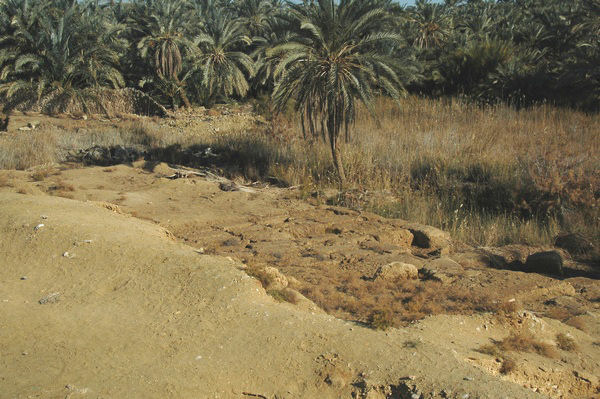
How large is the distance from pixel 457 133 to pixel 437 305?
10358mm

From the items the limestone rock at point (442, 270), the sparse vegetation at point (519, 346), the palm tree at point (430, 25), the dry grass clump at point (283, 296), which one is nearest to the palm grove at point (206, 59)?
the palm tree at point (430, 25)

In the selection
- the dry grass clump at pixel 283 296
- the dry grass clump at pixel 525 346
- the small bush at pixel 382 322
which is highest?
the small bush at pixel 382 322

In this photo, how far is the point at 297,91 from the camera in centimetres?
1100

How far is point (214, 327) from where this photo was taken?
184 inches

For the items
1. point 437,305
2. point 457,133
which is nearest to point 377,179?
point 457,133

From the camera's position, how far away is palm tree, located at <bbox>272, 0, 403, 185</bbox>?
425 inches

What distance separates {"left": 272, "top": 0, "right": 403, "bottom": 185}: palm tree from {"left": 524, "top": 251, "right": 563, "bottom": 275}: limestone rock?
4.39 metres

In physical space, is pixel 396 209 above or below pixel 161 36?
below

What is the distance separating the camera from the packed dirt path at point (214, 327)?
3969 mm

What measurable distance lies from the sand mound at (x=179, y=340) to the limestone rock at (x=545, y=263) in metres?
3.41

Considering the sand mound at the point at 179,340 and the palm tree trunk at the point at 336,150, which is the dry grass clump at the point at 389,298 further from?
the palm tree trunk at the point at 336,150

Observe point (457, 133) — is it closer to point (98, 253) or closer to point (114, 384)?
point (98, 253)

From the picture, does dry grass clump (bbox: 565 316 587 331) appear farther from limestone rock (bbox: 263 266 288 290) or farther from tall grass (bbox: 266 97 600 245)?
tall grass (bbox: 266 97 600 245)

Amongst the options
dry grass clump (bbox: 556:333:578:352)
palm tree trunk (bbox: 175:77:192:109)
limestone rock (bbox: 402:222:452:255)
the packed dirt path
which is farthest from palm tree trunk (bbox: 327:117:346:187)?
palm tree trunk (bbox: 175:77:192:109)
